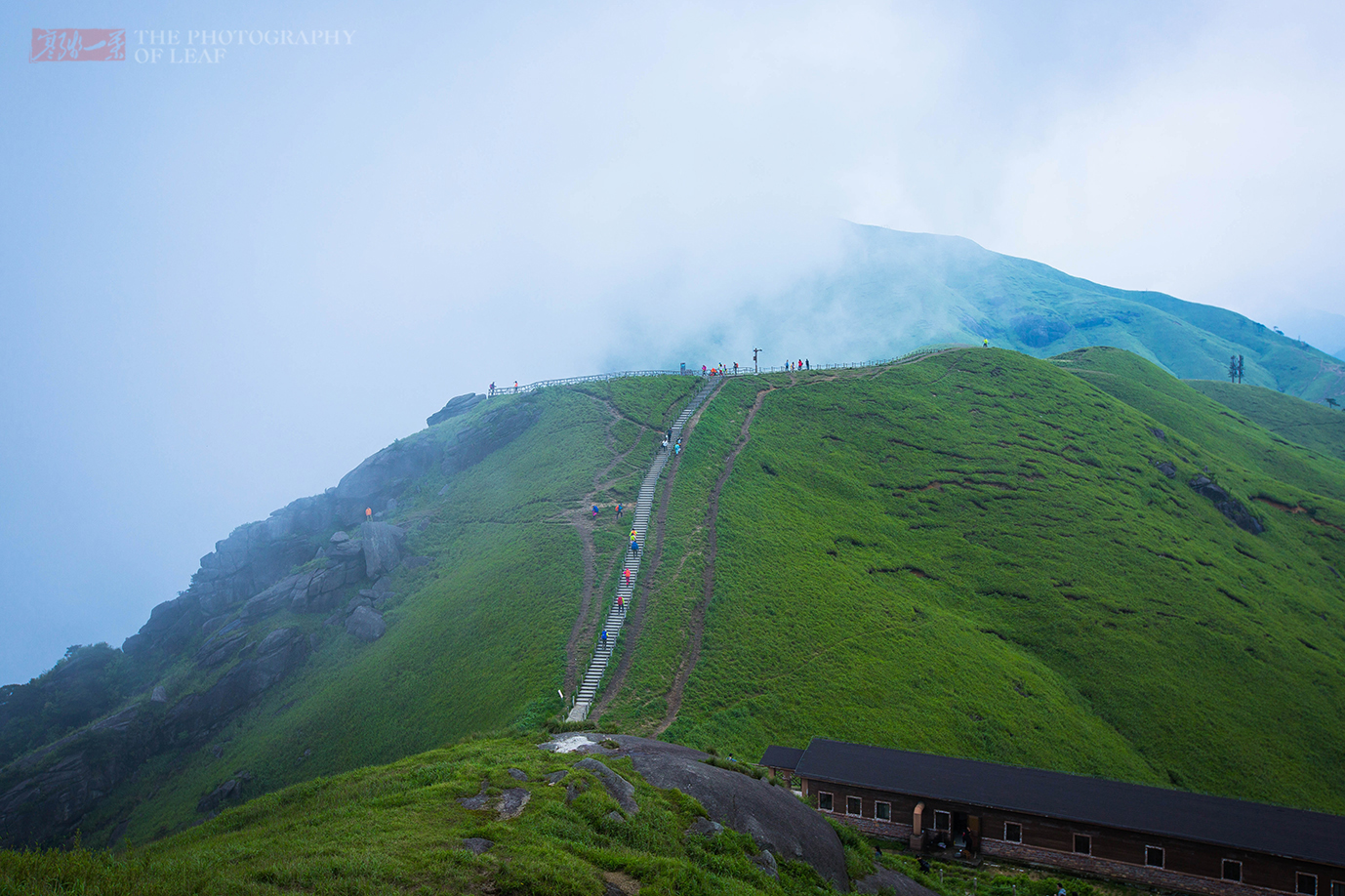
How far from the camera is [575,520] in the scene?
71562 millimetres

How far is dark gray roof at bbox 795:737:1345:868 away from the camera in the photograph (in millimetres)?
32469

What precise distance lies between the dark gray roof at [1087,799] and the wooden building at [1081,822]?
58mm

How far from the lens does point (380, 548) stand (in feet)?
243

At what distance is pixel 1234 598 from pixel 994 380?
1991 inches

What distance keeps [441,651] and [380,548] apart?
21.8 m

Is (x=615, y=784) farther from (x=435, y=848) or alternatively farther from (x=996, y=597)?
(x=996, y=597)

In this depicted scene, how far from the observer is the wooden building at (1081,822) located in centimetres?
3198

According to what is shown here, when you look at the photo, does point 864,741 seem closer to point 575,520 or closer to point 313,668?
point 575,520

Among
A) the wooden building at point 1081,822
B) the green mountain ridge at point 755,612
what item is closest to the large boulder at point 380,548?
the green mountain ridge at point 755,612

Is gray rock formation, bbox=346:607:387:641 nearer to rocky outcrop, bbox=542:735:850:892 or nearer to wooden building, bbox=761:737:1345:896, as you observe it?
rocky outcrop, bbox=542:735:850:892

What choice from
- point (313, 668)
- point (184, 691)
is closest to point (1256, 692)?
point (313, 668)

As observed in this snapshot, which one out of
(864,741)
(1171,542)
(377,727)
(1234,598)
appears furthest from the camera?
(1171,542)

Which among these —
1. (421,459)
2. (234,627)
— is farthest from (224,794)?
(421,459)

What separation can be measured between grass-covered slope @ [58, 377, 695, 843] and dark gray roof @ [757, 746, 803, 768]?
49.4 ft
